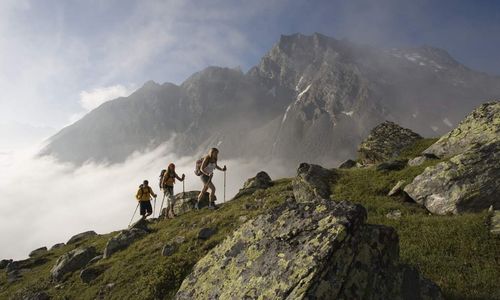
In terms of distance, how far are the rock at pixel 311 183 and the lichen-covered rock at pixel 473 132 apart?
7.51 metres

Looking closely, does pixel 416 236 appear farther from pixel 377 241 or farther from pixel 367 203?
pixel 377 241

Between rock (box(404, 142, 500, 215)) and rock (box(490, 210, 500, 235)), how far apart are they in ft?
6.84

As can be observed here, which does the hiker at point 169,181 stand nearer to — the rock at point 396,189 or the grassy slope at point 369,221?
the grassy slope at point 369,221

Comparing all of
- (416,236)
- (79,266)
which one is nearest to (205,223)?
(79,266)

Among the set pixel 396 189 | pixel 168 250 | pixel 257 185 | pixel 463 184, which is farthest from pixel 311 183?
pixel 257 185

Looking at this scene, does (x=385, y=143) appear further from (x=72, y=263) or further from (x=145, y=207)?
(x=72, y=263)

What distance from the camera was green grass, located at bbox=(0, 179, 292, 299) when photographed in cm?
1491

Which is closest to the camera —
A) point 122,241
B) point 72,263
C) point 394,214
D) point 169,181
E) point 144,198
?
point 394,214

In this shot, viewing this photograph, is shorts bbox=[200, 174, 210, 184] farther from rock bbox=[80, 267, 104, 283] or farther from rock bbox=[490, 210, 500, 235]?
rock bbox=[490, 210, 500, 235]

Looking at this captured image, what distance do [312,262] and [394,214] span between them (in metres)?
11.3

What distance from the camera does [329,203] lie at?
9266 mm

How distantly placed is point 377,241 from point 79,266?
2066 centimetres

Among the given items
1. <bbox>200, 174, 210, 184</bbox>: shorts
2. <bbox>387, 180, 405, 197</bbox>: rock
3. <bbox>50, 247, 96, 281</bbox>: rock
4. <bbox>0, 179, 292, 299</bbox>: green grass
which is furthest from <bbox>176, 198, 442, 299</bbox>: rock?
<bbox>50, 247, 96, 281</bbox>: rock

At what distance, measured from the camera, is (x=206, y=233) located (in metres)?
19.5
